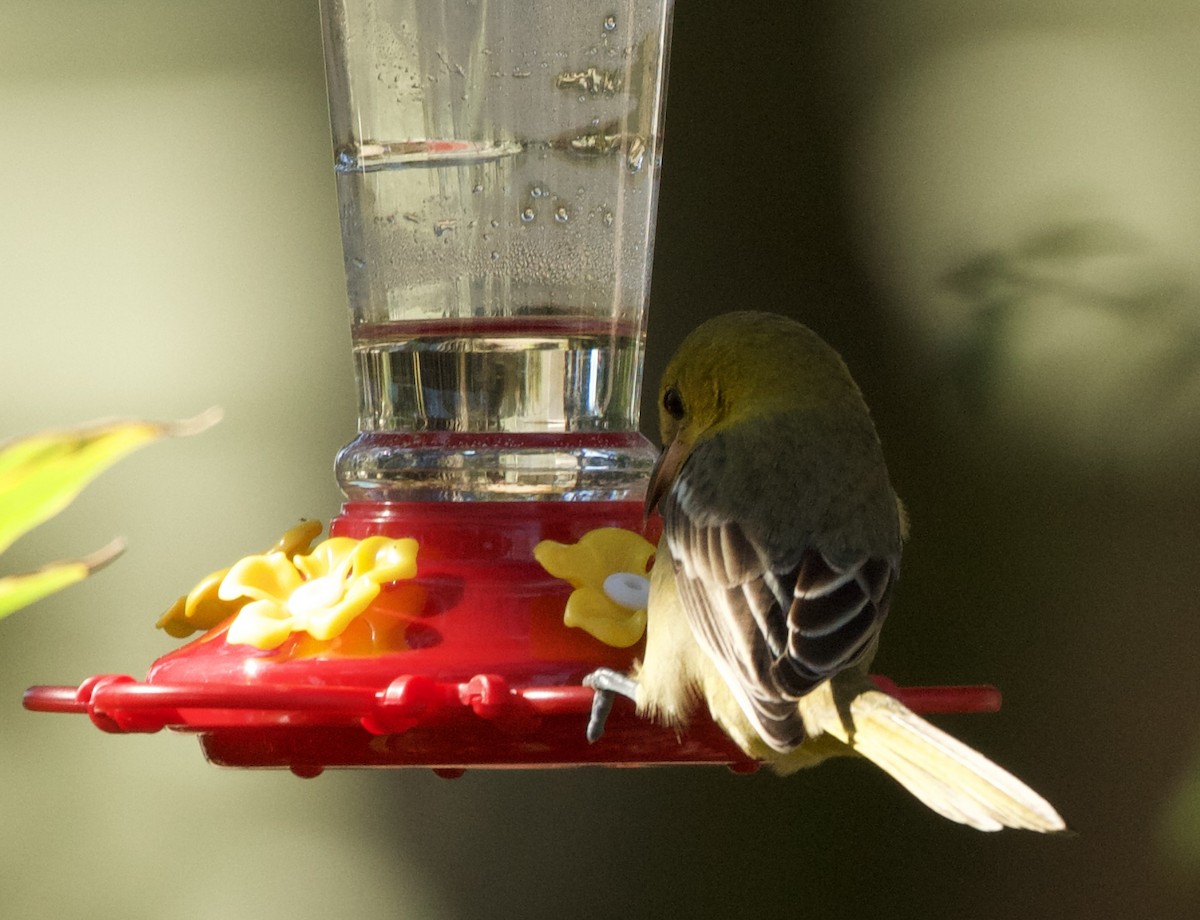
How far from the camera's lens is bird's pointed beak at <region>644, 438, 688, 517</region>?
323cm

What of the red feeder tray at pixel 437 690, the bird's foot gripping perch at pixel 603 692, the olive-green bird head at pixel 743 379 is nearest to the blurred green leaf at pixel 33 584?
the red feeder tray at pixel 437 690

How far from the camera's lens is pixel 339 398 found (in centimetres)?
514

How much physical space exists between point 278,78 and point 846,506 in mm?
3066

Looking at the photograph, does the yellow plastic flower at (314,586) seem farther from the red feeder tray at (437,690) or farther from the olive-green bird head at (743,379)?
the olive-green bird head at (743,379)

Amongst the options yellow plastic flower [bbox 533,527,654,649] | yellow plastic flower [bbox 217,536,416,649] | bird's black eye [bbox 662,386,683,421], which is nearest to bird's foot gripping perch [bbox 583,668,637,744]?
yellow plastic flower [bbox 533,527,654,649]

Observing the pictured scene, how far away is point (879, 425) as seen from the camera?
4871 millimetres

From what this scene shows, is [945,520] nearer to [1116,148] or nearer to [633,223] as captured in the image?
[1116,148]

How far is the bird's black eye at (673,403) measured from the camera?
143 inches

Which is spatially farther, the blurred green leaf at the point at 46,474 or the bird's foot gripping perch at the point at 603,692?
the bird's foot gripping perch at the point at 603,692

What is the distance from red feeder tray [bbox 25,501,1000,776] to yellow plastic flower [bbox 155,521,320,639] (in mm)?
64

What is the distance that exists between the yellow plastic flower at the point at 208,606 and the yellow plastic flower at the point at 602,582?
1.73 feet

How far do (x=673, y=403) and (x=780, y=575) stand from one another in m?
0.78

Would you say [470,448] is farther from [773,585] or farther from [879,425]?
[879,425]

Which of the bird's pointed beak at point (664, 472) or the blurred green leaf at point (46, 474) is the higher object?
the blurred green leaf at point (46, 474)
